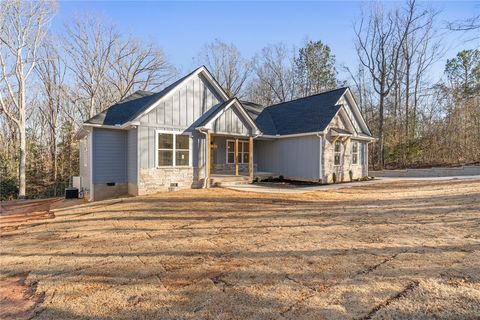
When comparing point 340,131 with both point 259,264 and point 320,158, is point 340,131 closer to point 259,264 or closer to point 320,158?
point 320,158

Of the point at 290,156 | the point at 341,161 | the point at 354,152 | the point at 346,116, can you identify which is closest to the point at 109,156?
the point at 290,156

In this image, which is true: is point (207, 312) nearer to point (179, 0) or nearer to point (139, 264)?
point (139, 264)

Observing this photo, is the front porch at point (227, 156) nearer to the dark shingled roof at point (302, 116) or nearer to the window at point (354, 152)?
the dark shingled roof at point (302, 116)

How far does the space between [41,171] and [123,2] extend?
669 inches

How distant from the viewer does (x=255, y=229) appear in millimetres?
5676

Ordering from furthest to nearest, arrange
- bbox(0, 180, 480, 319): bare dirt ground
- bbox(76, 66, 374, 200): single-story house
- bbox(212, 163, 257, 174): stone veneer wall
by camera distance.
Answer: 1. bbox(212, 163, 257, 174): stone veneer wall
2. bbox(76, 66, 374, 200): single-story house
3. bbox(0, 180, 480, 319): bare dirt ground

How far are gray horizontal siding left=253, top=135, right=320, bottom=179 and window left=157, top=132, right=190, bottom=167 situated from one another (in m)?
6.00

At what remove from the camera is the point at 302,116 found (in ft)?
52.5

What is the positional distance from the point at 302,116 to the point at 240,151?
4299 millimetres

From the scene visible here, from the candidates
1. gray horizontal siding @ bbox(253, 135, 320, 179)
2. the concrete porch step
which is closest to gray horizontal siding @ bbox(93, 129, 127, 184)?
the concrete porch step

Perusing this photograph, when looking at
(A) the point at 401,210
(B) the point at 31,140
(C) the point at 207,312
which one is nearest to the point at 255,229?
(C) the point at 207,312

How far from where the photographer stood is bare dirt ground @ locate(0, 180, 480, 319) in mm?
2742

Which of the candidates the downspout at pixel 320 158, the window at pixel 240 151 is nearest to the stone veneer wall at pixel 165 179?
the window at pixel 240 151

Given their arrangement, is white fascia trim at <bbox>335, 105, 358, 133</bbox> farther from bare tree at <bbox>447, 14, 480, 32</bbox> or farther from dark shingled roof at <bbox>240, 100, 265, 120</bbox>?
bare tree at <bbox>447, 14, 480, 32</bbox>
